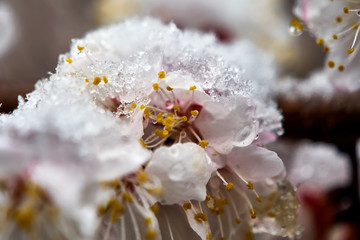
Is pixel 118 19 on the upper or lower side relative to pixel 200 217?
upper

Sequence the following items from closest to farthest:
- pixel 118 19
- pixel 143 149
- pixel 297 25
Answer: pixel 143 149 → pixel 297 25 → pixel 118 19

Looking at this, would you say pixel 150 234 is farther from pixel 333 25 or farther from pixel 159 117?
pixel 333 25

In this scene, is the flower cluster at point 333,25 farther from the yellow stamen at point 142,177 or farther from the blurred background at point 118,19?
the blurred background at point 118,19

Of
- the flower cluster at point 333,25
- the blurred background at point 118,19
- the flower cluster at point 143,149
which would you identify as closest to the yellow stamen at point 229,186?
the flower cluster at point 143,149

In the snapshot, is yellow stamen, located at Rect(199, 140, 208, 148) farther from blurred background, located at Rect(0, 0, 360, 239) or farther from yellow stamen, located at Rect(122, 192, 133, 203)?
blurred background, located at Rect(0, 0, 360, 239)

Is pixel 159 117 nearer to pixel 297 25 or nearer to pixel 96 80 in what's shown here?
pixel 96 80

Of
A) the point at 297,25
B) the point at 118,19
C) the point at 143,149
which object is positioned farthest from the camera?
the point at 118,19

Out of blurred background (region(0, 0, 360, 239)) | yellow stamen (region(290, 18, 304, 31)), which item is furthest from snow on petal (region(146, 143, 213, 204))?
blurred background (region(0, 0, 360, 239))

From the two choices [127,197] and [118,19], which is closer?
[127,197]

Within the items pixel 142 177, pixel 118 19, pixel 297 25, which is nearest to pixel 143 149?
pixel 142 177
